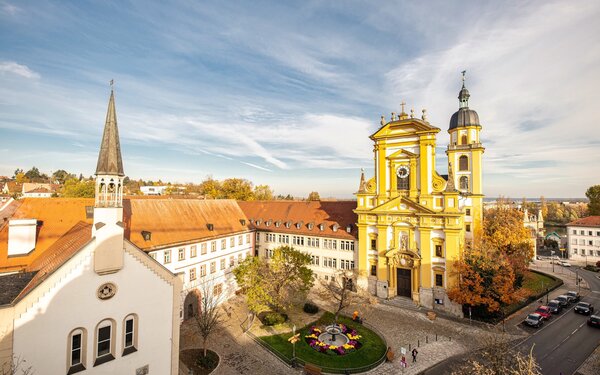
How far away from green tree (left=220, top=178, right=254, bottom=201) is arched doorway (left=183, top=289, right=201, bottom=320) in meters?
39.1

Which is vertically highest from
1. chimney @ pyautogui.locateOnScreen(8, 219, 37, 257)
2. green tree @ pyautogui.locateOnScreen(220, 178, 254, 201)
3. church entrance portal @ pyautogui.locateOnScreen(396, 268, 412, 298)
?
green tree @ pyautogui.locateOnScreen(220, 178, 254, 201)

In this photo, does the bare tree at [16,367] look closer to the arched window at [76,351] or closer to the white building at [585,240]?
the arched window at [76,351]

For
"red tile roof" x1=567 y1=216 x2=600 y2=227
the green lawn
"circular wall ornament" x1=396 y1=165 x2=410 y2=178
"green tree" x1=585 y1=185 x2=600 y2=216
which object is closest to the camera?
the green lawn

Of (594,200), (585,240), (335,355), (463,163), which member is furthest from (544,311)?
(594,200)

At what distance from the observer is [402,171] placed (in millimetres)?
36031

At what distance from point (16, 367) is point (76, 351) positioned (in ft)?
7.35

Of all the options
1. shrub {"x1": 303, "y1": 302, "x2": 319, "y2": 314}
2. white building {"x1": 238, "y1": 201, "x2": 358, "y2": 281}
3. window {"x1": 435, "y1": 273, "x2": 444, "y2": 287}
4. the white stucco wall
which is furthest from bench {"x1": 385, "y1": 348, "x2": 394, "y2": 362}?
white building {"x1": 238, "y1": 201, "x2": 358, "y2": 281}

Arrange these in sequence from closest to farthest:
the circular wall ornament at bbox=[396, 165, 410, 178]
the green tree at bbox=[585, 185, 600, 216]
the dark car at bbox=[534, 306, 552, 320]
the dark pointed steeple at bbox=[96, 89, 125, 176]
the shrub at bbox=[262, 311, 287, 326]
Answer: the dark pointed steeple at bbox=[96, 89, 125, 176] → the shrub at bbox=[262, 311, 287, 326] → the dark car at bbox=[534, 306, 552, 320] → the circular wall ornament at bbox=[396, 165, 410, 178] → the green tree at bbox=[585, 185, 600, 216]

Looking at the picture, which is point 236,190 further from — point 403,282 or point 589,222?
point 589,222

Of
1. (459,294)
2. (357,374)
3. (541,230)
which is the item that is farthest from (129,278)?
(541,230)

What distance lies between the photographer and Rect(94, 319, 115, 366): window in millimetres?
14852

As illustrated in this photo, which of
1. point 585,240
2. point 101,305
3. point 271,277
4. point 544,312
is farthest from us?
point 585,240

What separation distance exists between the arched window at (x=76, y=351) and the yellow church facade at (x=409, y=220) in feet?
94.0

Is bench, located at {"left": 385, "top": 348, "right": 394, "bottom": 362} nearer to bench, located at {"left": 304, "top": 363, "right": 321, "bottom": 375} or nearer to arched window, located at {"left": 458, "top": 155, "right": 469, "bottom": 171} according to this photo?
bench, located at {"left": 304, "top": 363, "right": 321, "bottom": 375}
